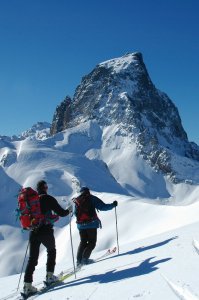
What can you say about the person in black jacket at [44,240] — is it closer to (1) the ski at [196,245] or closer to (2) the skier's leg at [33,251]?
(2) the skier's leg at [33,251]

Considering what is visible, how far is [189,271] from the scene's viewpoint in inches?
264

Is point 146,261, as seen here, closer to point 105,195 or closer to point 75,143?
point 105,195

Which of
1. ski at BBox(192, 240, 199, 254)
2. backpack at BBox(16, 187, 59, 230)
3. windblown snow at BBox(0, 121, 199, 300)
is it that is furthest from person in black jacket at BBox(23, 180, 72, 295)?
ski at BBox(192, 240, 199, 254)

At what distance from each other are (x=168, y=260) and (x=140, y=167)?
192 m

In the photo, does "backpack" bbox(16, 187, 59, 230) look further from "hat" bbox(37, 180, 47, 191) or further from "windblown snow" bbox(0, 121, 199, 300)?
"windblown snow" bbox(0, 121, 199, 300)

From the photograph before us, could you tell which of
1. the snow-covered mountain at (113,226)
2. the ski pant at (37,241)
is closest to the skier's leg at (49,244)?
the ski pant at (37,241)

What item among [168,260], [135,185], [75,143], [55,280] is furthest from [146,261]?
[75,143]

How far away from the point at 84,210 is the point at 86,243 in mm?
964

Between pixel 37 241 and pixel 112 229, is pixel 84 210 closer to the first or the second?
pixel 37 241

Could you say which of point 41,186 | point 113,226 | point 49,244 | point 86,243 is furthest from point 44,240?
point 113,226

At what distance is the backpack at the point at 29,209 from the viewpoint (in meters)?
9.16

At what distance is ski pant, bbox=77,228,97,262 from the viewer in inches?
474

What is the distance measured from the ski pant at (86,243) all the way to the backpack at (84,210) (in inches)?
11.9

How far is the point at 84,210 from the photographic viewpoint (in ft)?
39.7
